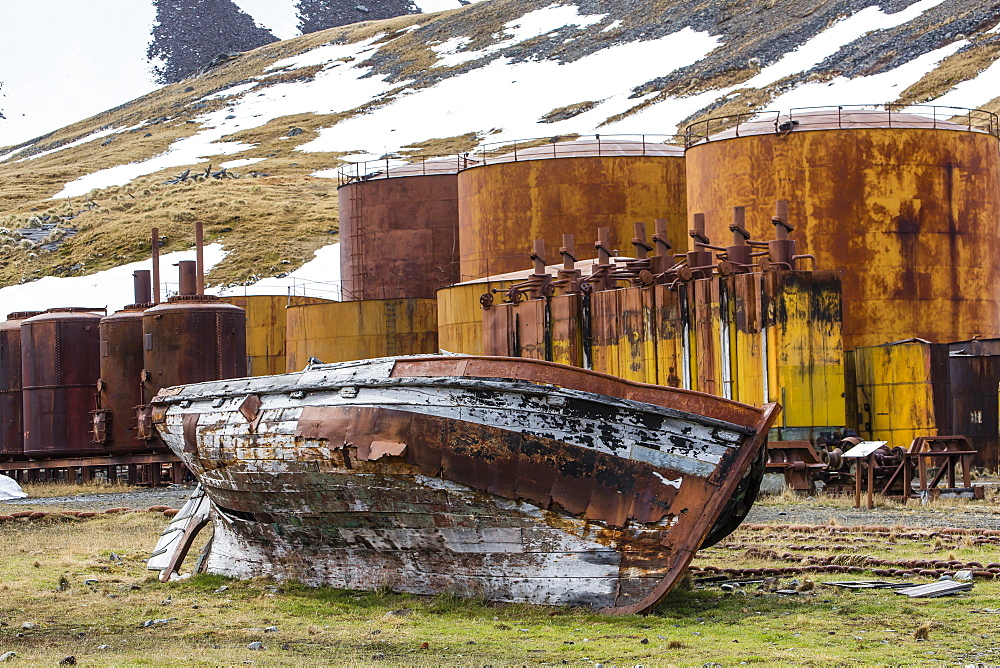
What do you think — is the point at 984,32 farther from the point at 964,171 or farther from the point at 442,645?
the point at 442,645

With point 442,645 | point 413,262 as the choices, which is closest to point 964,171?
point 413,262

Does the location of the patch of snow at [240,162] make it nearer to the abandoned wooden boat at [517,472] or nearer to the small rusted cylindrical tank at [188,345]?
the small rusted cylindrical tank at [188,345]

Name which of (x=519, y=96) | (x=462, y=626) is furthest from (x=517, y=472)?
(x=519, y=96)

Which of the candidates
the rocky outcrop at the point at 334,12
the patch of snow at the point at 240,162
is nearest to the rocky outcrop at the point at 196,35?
the rocky outcrop at the point at 334,12

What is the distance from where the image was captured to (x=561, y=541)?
11.2 meters

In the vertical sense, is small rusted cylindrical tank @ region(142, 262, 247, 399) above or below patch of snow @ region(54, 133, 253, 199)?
below

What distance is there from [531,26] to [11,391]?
3871 inches

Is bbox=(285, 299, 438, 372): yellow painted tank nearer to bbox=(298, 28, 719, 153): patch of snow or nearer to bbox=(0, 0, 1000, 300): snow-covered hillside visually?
bbox=(0, 0, 1000, 300): snow-covered hillside

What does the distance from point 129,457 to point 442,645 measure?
22739mm

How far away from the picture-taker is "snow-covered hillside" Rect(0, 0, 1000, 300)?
75.6m

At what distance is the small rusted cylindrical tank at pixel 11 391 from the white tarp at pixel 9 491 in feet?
22.1

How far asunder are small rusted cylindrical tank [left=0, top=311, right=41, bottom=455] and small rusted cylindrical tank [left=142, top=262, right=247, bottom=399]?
676cm

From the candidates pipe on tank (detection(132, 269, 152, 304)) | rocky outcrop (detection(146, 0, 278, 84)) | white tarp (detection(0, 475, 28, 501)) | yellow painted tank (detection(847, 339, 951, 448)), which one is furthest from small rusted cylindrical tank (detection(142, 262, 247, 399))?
rocky outcrop (detection(146, 0, 278, 84))

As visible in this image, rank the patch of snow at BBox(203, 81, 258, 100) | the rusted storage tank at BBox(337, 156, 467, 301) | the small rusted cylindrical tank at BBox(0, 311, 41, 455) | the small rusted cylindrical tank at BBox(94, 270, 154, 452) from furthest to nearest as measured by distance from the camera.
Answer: the patch of snow at BBox(203, 81, 258, 100), the rusted storage tank at BBox(337, 156, 467, 301), the small rusted cylindrical tank at BBox(0, 311, 41, 455), the small rusted cylindrical tank at BBox(94, 270, 154, 452)
